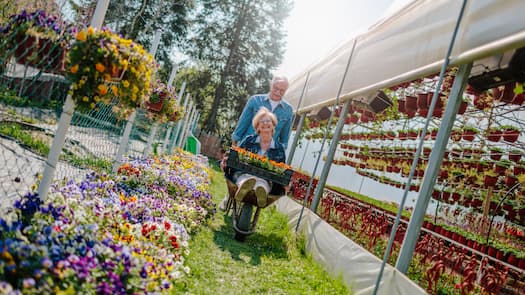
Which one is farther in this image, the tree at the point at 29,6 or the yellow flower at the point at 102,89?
the tree at the point at 29,6

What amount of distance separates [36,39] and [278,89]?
3537 mm

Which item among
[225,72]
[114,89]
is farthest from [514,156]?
[225,72]

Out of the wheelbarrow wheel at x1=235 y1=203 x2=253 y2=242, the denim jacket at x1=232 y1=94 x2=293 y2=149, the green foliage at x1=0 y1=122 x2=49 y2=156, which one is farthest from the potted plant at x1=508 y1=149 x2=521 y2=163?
the green foliage at x1=0 y1=122 x2=49 y2=156

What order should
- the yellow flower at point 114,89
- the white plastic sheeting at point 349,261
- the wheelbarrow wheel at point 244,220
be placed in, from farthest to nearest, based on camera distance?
1. the wheelbarrow wheel at point 244,220
2. the white plastic sheeting at point 349,261
3. the yellow flower at point 114,89

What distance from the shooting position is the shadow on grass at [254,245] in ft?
13.4

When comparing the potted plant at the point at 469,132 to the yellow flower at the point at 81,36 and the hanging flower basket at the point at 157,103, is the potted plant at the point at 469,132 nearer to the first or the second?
the hanging flower basket at the point at 157,103

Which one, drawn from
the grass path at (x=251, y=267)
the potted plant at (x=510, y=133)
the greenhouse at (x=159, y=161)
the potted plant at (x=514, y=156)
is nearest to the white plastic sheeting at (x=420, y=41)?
the greenhouse at (x=159, y=161)

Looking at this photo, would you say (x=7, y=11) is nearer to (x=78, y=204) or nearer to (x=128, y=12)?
(x=78, y=204)

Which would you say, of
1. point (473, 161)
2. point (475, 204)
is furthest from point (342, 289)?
point (475, 204)

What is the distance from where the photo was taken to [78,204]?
263 cm

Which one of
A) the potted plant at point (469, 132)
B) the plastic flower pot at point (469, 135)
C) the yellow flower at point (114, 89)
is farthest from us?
the plastic flower pot at point (469, 135)

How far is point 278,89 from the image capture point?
5.29m

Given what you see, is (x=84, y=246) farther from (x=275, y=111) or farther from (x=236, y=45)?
(x=236, y=45)

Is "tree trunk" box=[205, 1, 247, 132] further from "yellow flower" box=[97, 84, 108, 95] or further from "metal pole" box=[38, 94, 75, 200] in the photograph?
"yellow flower" box=[97, 84, 108, 95]
